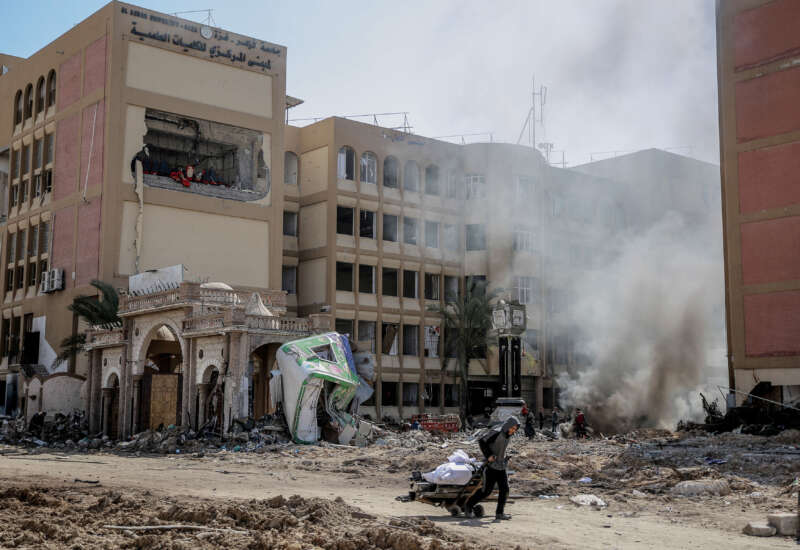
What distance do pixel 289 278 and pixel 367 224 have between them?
18.4 ft

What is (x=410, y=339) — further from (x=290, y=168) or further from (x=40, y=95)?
(x=40, y=95)

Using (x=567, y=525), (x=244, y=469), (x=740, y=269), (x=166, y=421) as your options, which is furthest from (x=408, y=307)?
(x=567, y=525)

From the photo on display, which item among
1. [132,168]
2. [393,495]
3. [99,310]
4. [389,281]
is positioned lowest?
[393,495]

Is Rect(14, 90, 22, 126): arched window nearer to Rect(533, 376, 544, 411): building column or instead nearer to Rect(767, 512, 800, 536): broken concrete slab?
Rect(533, 376, 544, 411): building column

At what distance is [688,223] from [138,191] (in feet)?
106

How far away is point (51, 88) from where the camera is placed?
175 feet

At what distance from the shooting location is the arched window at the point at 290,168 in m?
56.1

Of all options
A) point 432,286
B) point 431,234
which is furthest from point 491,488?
point 431,234

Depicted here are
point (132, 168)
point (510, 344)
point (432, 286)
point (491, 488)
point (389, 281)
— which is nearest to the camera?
point (491, 488)

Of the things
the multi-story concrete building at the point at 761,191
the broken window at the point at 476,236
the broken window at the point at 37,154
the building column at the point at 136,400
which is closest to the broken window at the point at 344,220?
the broken window at the point at 476,236

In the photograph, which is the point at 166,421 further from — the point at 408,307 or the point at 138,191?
the point at 408,307

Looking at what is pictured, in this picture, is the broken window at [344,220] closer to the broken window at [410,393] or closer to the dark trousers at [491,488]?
the broken window at [410,393]

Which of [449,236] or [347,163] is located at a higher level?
[347,163]

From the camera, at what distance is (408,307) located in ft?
183
